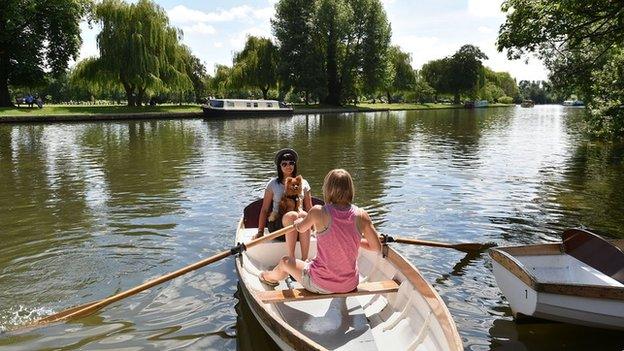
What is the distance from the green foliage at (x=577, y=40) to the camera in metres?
14.9

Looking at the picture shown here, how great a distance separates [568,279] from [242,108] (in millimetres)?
50351

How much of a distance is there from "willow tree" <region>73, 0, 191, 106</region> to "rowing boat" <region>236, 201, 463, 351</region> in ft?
151

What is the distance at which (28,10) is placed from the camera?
4544cm

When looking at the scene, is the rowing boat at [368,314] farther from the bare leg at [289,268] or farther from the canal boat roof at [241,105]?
the canal boat roof at [241,105]

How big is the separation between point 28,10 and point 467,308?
161ft

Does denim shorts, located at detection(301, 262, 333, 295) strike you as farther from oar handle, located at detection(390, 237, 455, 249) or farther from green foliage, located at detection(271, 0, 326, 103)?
green foliage, located at detection(271, 0, 326, 103)

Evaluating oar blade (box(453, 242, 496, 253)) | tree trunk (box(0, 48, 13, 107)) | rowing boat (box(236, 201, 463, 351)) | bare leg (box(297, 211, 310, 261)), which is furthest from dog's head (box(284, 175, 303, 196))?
tree trunk (box(0, 48, 13, 107))

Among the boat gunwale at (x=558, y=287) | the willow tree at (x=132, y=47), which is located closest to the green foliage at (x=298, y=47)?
the willow tree at (x=132, y=47)

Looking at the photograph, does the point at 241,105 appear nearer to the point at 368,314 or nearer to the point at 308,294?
the point at 368,314

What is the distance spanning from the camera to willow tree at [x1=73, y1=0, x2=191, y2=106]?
Answer: 48.4 metres

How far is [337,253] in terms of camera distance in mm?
5637

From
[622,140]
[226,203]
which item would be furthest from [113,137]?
[622,140]

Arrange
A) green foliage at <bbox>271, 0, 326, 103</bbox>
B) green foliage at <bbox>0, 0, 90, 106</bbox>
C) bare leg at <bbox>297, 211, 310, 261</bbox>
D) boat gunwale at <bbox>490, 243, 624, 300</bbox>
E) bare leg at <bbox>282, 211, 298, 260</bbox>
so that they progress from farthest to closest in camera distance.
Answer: green foliage at <bbox>271, 0, 326, 103</bbox> < green foliage at <bbox>0, 0, 90, 106</bbox> < bare leg at <bbox>297, 211, 310, 261</bbox> < bare leg at <bbox>282, 211, 298, 260</bbox> < boat gunwale at <bbox>490, 243, 624, 300</bbox>

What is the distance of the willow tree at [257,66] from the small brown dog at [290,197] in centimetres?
5999
